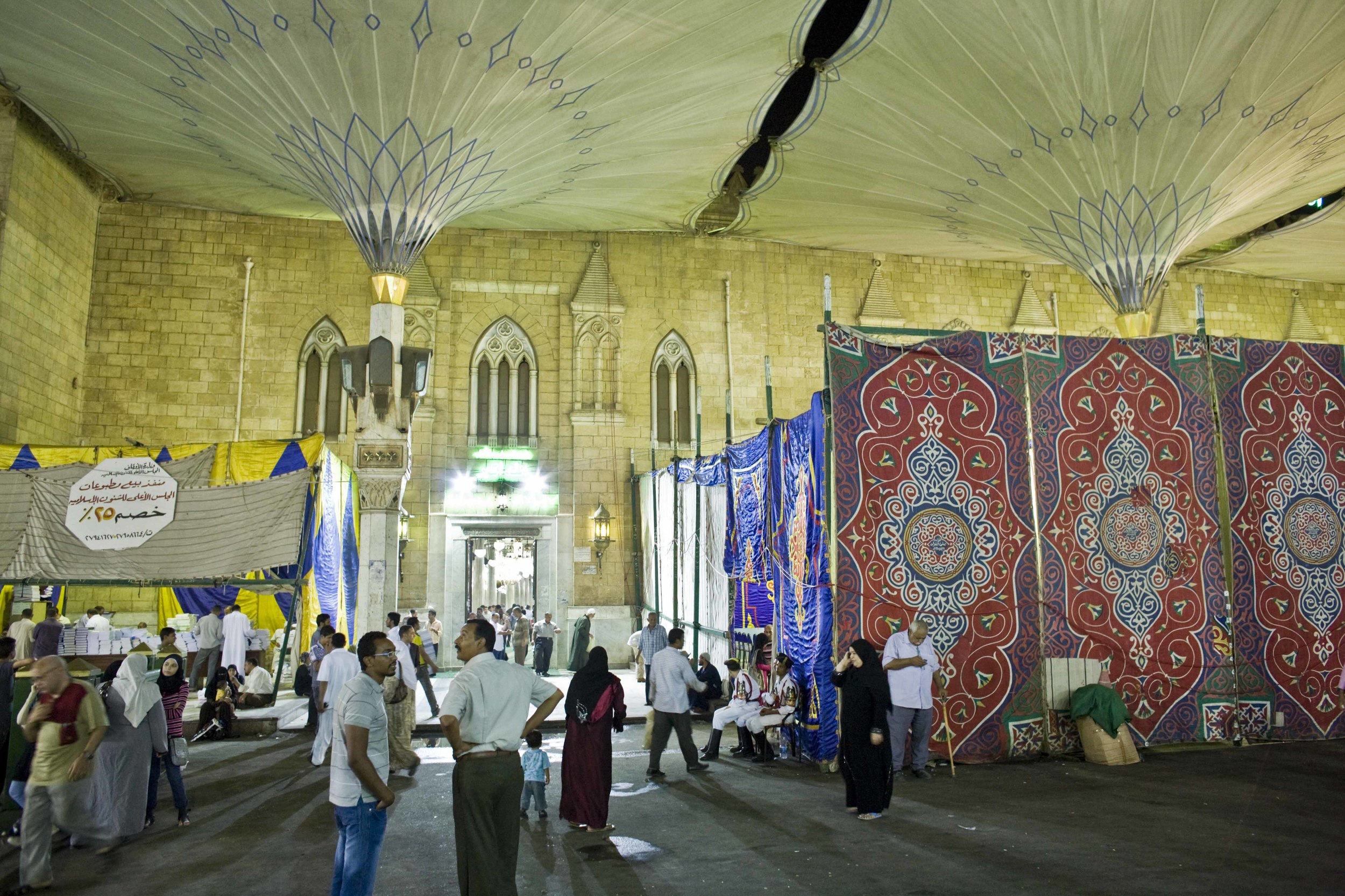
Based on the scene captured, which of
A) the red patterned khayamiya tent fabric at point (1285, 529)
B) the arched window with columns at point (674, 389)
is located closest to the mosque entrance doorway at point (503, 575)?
the arched window with columns at point (674, 389)

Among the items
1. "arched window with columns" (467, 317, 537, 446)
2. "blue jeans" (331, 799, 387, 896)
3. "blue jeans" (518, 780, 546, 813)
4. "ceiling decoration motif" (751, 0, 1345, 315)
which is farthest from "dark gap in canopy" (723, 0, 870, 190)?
"blue jeans" (331, 799, 387, 896)

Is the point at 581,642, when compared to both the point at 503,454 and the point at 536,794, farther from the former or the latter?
the point at 536,794

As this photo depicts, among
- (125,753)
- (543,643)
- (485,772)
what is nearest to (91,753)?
(125,753)

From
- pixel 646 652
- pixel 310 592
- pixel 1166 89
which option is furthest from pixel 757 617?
pixel 1166 89

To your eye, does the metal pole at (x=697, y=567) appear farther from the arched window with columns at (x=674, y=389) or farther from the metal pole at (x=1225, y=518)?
the metal pole at (x=1225, y=518)

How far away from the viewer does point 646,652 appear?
10922 millimetres

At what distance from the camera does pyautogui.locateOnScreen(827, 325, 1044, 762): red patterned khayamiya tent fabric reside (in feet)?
25.0

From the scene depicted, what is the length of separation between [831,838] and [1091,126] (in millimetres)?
9366

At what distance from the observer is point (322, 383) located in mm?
15812

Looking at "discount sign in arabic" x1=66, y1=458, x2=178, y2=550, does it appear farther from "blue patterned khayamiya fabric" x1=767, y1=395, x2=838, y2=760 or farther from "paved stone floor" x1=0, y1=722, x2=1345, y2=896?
"blue patterned khayamiya fabric" x1=767, y1=395, x2=838, y2=760

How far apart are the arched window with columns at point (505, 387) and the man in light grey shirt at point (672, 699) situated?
29.2ft

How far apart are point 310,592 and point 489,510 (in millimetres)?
5422

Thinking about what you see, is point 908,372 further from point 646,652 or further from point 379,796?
point 379,796

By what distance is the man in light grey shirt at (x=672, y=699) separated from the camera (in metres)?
7.65
